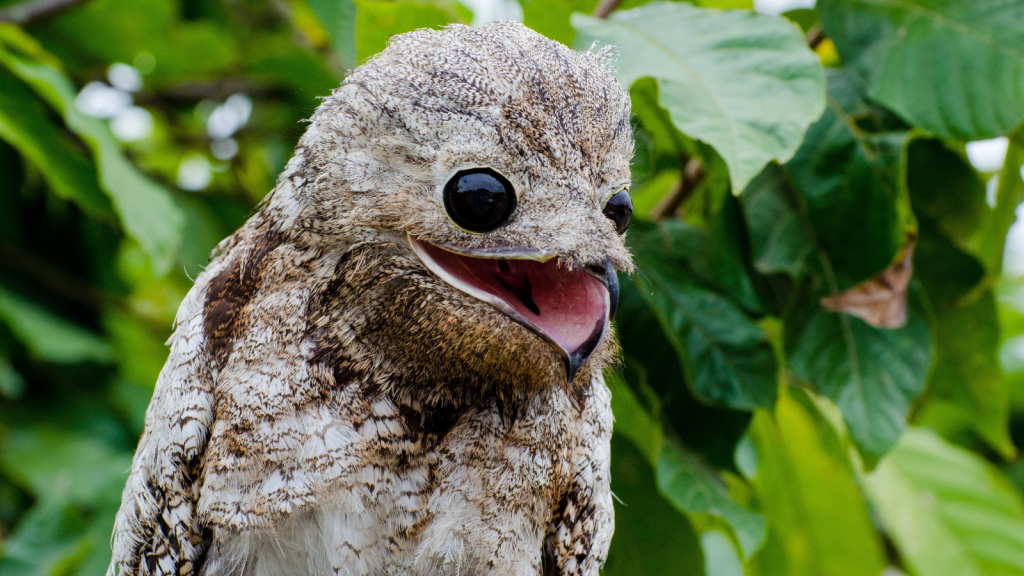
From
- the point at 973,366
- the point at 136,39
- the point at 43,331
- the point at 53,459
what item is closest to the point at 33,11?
the point at 136,39

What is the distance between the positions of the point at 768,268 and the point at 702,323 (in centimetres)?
21

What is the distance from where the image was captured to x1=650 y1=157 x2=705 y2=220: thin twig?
238 cm

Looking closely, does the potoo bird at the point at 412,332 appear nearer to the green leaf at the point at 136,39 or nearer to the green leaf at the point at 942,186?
the green leaf at the point at 942,186

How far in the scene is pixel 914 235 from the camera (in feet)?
6.88

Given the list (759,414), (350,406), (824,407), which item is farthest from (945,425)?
(350,406)

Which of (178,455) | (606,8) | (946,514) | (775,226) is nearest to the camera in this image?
(178,455)

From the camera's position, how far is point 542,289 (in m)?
1.17

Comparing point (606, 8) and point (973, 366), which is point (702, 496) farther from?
point (606, 8)

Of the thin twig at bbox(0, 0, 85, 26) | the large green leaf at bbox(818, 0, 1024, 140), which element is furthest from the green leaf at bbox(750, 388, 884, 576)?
the thin twig at bbox(0, 0, 85, 26)

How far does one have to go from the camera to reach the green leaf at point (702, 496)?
184cm

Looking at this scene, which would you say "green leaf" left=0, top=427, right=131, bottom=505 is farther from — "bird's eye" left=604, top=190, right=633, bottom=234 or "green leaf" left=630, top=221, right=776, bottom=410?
"bird's eye" left=604, top=190, right=633, bottom=234

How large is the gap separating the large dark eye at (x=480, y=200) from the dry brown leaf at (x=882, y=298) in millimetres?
1228

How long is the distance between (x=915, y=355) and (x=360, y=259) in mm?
1553

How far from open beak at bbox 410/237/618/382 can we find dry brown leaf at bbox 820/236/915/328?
3.70 feet
